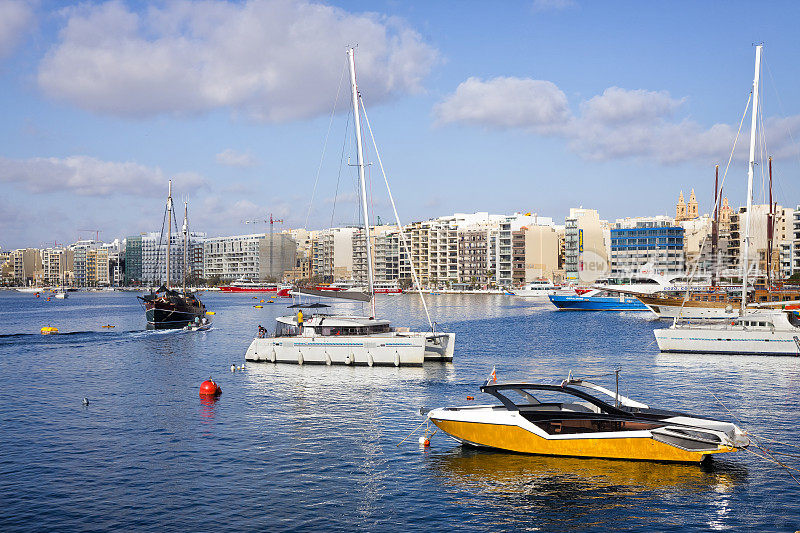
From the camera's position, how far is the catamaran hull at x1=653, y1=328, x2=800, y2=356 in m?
58.2

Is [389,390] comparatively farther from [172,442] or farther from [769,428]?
[769,428]

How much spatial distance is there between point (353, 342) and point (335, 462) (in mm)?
23781

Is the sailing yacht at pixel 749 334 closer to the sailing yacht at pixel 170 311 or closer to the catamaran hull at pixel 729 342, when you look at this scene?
the catamaran hull at pixel 729 342

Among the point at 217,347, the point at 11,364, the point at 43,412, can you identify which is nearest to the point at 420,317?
the point at 217,347

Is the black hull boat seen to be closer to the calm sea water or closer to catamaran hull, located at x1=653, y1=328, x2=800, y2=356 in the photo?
the calm sea water

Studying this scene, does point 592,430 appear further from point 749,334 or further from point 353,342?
point 749,334

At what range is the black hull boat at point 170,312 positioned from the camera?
91.5 m

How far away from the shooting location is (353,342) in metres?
51.8

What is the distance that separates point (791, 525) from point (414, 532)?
11045 mm

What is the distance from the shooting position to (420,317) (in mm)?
121375

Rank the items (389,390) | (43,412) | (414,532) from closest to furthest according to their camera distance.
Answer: (414,532), (43,412), (389,390)

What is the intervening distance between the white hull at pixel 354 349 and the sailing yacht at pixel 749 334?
2170cm

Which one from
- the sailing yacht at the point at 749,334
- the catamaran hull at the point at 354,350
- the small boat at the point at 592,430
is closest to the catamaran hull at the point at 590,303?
the sailing yacht at the point at 749,334

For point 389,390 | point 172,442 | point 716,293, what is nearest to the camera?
point 172,442
